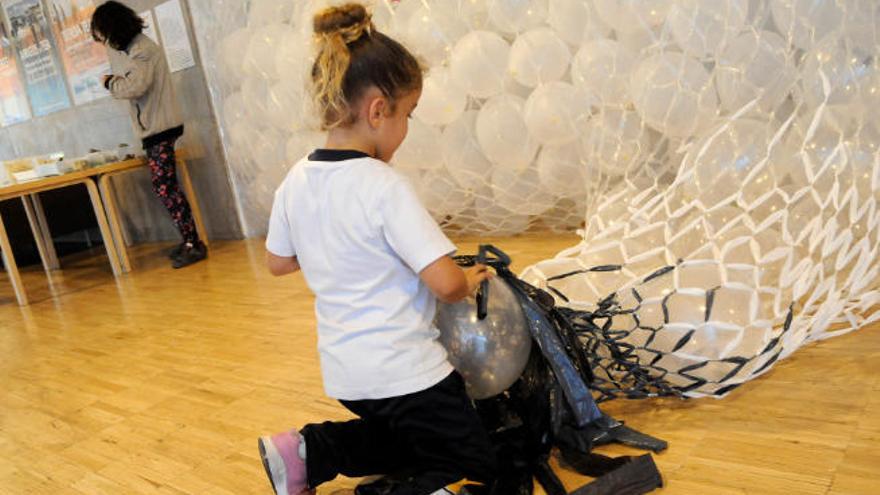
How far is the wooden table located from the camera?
12.2 feet

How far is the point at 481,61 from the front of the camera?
2543 millimetres

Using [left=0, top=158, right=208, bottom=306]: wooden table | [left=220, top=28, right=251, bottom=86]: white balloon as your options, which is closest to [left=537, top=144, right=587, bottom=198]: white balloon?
[left=220, top=28, right=251, bottom=86]: white balloon

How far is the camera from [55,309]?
137 inches

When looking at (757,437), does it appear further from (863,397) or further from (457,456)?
(457,456)

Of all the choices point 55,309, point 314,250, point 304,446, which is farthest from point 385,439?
point 55,309

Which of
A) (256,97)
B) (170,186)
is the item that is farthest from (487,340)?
(170,186)

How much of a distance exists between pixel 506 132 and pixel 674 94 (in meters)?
0.67

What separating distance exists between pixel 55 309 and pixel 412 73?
10.2 ft

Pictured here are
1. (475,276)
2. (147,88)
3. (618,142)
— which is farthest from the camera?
(147,88)

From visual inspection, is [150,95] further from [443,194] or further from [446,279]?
[446,279]

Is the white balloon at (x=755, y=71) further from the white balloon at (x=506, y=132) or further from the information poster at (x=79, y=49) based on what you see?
the information poster at (x=79, y=49)

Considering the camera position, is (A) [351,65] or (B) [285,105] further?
(B) [285,105]

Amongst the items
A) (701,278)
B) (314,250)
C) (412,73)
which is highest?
(412,73)

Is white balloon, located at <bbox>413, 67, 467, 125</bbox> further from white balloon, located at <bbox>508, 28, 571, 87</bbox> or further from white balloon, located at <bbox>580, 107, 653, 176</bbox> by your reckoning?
white balloon, located at <bbox>580, 107, 653, 176</bbox>
